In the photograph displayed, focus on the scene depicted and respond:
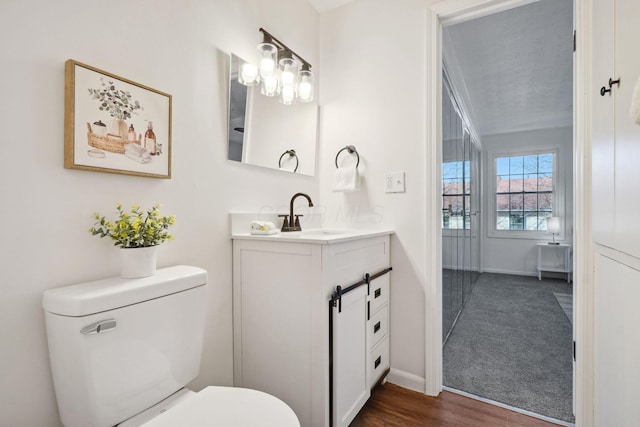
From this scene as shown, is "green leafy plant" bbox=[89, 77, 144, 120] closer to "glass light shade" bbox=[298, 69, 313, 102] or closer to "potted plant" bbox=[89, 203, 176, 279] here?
"potted plant" bbox=[89, 203, 176, 279]

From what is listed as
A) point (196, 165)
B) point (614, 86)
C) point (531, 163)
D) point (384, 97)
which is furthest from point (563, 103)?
point (196, 165)

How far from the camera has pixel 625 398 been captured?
902 mm

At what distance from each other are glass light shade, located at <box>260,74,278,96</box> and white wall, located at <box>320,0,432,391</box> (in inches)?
21.3

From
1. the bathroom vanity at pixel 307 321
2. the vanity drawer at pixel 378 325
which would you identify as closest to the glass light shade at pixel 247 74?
the bathroom vanity at pixel 307 321

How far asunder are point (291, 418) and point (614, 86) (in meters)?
1.42

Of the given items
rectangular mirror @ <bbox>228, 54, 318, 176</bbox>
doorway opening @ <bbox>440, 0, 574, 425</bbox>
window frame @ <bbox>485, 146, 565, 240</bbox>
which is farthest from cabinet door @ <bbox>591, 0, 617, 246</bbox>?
window frame @ <bbox>485, 146, 565, 240</bbox>

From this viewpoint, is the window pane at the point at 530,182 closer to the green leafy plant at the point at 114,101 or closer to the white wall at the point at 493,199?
the white wall at the point at 493,199

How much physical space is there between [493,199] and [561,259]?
1338 mm

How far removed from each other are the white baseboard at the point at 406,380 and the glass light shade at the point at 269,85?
1791 mm

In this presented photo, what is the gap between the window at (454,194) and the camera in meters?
2.18

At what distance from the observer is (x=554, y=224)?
483cm

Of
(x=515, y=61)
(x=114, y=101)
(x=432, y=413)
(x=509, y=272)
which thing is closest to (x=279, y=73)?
(x=114, y=101)

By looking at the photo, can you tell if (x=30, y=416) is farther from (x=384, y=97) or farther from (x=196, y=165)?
(x=384, y=97)

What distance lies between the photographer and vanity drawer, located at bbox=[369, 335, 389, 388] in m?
1.66
